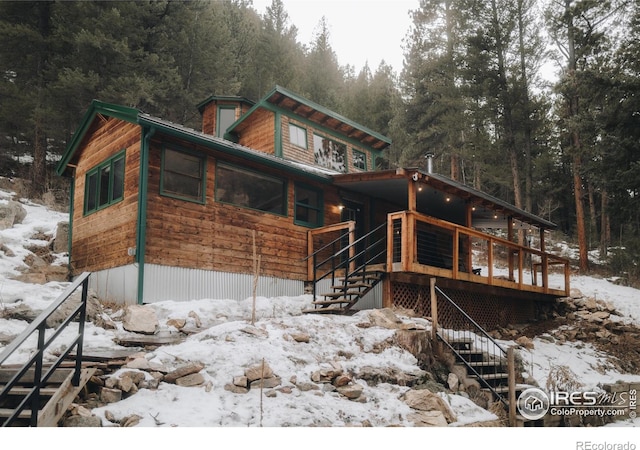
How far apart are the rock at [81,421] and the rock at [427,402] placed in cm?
384

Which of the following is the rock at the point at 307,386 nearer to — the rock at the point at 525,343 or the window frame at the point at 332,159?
the rock at the point at 525,343

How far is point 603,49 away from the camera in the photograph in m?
21.6

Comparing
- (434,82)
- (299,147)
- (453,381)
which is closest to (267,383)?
(453,381)

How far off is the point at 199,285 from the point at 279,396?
575 centimetres

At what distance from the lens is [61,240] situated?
603 inches

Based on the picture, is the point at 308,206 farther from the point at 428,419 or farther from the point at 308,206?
the point at 428,419

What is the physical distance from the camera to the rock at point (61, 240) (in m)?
15.2

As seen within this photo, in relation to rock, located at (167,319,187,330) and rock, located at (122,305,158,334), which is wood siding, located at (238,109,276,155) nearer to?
rock, located at (167,319,187,330)

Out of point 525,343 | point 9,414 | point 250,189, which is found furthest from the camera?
point 250,189

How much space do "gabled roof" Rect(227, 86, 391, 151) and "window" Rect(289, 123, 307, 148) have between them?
46cm

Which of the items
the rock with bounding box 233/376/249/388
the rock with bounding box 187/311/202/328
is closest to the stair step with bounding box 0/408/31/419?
the rock with bounding box 233/376/249/388

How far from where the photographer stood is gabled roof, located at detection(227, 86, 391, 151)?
15922 millimetres

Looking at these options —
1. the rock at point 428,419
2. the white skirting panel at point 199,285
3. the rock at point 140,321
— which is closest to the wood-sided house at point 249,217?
the white skirting panel at point 199,285

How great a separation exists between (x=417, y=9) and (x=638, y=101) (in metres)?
21.8
